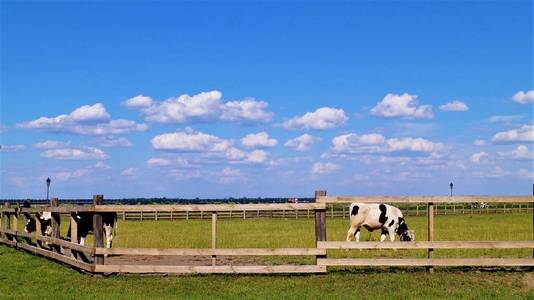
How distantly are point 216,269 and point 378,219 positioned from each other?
10.2 meters

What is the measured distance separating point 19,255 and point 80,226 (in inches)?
84.8

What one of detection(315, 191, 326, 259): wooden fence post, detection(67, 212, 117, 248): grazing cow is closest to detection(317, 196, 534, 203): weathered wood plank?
detection(315, 191, 326, 259): wooden fence post

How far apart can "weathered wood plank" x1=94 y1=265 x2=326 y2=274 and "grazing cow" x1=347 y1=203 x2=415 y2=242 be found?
866cm

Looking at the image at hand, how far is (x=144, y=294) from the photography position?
12070 mm

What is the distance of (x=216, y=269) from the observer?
13945 mm

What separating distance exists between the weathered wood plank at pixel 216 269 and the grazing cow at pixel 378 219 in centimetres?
866

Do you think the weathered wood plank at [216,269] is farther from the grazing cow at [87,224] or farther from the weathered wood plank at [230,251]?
the grazing cow at [87,224]

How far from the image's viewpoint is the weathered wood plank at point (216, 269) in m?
13.7

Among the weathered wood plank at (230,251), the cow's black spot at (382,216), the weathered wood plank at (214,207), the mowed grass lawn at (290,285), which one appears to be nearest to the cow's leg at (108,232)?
the mowed grass lawn at (290,285)

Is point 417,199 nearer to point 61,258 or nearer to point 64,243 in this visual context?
point 64,243

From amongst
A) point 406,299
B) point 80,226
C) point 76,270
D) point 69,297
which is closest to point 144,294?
point 69,297

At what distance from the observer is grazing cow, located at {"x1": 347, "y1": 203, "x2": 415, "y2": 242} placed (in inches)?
878

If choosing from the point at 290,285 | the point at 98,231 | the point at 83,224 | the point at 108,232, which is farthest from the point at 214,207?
the point at 108,232

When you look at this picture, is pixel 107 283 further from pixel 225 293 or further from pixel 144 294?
pixel 225 293
